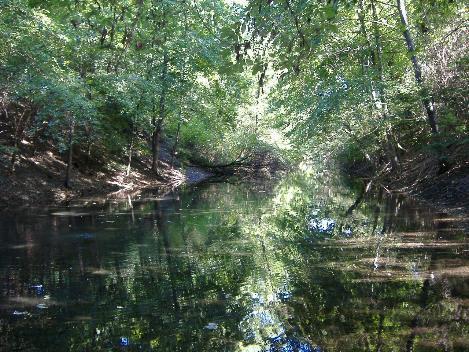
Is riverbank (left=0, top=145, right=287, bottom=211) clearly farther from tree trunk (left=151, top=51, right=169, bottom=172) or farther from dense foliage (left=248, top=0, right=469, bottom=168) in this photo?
dense foliage (left=248, top=0, right=469, bottom=168)

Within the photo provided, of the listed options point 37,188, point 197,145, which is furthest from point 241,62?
point 197,145

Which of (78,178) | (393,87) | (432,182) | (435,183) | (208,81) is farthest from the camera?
(78,178)

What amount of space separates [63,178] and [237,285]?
15.6 m

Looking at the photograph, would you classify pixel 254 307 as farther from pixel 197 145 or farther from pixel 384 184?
pixel 197 145

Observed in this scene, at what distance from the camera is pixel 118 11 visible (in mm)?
6242

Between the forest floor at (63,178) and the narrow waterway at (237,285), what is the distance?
178 inches

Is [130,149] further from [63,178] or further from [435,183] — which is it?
[435,183]

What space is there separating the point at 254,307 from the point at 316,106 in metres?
15.3

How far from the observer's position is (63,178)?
826 inches

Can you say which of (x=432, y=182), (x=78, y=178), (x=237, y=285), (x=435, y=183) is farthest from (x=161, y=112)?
(x=237, y=285)

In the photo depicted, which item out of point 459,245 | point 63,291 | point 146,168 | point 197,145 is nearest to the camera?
point 63,291

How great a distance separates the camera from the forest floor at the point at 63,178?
18.0 metres

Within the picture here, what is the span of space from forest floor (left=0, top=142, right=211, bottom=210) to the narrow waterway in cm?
452

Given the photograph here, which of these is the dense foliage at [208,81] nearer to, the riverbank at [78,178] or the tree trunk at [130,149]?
the tree trunk at [130,149]
